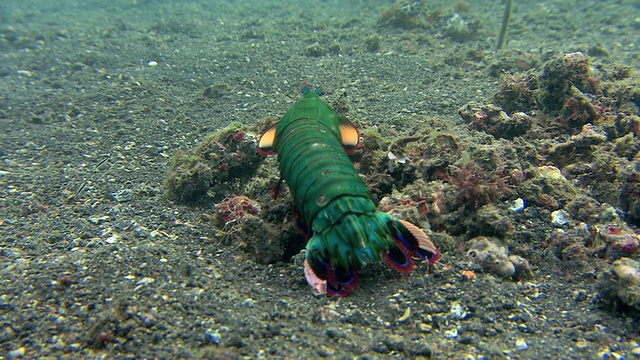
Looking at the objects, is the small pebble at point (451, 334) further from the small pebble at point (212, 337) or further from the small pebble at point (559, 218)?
the small pebble at point (559, 218)

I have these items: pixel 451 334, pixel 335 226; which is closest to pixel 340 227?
pixel 335 226

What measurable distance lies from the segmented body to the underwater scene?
0.02 m

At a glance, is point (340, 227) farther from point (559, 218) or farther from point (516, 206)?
point (559, 218)

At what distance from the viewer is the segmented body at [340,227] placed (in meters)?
2.80

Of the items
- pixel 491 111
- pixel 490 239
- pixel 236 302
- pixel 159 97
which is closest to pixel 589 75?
pixel 491 111

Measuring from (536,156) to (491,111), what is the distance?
98 cm

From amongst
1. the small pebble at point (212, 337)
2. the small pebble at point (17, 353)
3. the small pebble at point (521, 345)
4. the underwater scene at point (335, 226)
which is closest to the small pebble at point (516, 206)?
the underwater scene at point (335, 226)

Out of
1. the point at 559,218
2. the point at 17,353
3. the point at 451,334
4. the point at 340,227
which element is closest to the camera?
the point at 17,353

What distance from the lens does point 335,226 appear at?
2.85m

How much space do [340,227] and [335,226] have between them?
0.05 metres

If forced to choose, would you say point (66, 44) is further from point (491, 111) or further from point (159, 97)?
point (491, 111)

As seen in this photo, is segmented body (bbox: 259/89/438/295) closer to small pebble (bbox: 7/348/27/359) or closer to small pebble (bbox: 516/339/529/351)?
small pebble (bbox: 516/339/529/351)

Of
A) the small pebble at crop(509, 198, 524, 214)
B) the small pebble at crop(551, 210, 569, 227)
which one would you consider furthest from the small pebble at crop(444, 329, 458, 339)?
the small pebble at crop(551, 210, 569, 227)

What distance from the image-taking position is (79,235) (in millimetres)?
4207
